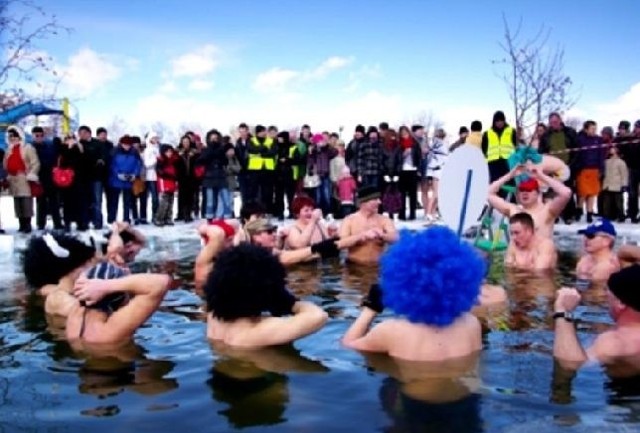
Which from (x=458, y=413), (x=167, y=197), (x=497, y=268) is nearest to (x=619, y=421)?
(x=458, y=413)

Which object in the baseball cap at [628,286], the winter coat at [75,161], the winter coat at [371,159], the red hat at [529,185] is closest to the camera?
the baseball cap at [628,286]

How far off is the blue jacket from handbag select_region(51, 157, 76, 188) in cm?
108

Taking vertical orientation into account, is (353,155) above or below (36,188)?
above

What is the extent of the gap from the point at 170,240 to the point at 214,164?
3.14m

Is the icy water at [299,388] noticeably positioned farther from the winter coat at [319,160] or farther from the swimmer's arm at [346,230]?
the winter coat at [319,160]

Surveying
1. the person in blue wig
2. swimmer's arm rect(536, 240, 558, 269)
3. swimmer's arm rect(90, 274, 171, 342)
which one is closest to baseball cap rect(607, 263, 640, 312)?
the person in blue wig

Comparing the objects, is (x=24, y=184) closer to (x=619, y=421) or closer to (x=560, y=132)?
(x=560, y=132)

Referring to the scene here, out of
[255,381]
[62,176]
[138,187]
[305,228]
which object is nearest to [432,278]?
[255,381]

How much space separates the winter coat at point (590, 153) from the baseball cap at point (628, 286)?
10.8 metres

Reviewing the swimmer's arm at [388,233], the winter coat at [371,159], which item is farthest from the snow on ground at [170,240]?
the swimmer's arm at [388,233]

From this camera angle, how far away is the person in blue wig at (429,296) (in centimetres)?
448

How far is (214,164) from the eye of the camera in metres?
16.3

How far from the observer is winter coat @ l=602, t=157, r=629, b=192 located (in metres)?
15.3

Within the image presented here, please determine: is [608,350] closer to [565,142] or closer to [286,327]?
[286,327]
